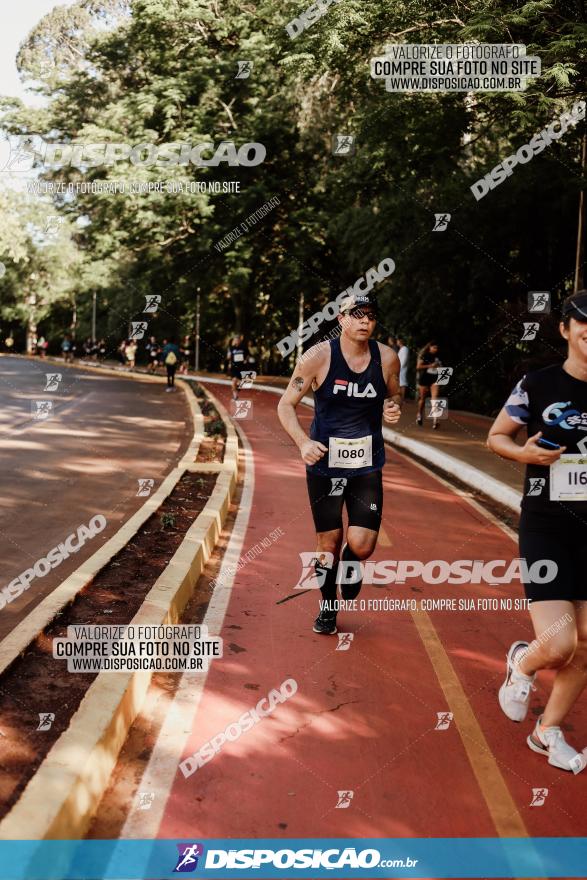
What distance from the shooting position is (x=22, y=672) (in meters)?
4.93

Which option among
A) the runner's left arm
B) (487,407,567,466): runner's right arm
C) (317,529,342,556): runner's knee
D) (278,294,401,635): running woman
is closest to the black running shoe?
(278,294,401,635): running woman

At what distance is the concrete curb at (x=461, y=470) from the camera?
11.6 m

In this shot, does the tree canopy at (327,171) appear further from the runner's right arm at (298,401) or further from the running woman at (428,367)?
the runner's right arm at (298,401)

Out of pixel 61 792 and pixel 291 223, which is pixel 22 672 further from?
pixel 291 223

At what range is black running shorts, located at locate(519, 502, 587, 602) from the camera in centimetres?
414

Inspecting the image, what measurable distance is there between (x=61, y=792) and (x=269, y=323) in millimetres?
45121

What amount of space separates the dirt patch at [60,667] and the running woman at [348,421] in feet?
5.08

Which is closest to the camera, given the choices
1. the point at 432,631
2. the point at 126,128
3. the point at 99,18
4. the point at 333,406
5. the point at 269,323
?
the point at 333,406

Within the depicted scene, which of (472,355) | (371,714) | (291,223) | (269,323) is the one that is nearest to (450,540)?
(371,714)

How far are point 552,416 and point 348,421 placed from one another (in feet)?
5.88

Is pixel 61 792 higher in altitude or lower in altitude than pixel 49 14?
lower

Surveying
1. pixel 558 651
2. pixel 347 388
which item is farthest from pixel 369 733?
pixel 347 388

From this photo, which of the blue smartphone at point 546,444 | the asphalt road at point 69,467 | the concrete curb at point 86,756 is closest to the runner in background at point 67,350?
the asphalt road at point 69,467

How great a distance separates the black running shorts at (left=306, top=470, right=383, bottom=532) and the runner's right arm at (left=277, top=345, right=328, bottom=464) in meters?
0.32
